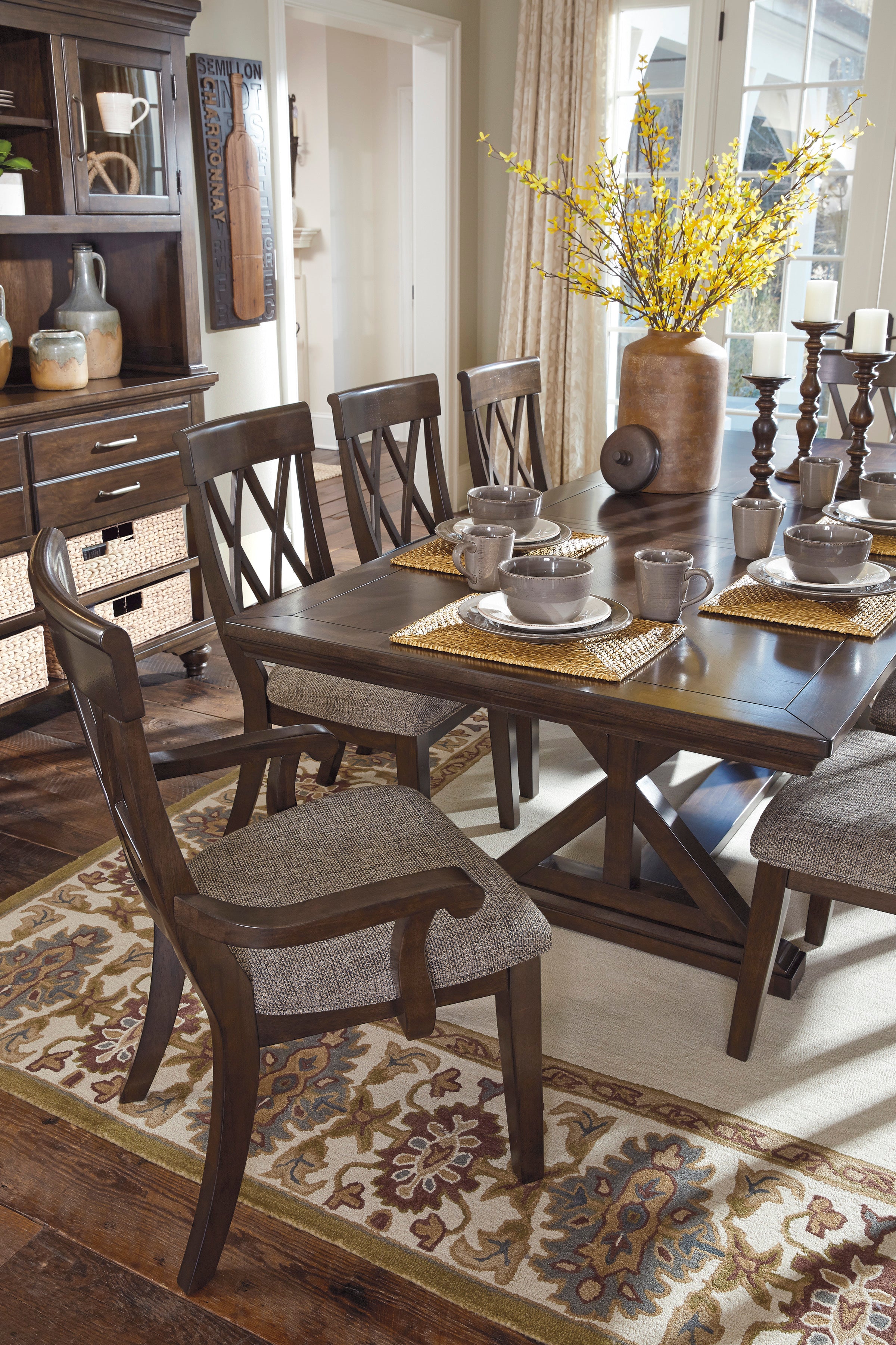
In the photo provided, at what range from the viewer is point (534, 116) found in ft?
16.9

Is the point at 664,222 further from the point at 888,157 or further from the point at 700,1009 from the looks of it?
the point at 888,157

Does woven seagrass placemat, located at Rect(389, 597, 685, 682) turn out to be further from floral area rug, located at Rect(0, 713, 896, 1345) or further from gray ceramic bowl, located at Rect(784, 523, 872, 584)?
floral area rug, located at Rect(0, 713, 896, 1345)

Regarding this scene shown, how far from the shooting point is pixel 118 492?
3.17 metres

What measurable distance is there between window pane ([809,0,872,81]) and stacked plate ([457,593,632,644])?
3.82m

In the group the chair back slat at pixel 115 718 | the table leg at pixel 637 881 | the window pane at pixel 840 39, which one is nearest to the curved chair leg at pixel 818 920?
the table leg at pixel 637 881

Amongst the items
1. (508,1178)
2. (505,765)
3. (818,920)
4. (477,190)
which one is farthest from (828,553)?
(477,190)

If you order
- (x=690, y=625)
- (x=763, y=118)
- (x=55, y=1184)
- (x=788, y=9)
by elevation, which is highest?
(x=788, y=9)

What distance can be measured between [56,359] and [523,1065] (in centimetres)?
234

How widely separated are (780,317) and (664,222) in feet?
9.37

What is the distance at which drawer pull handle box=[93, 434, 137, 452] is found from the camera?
10.1 feet

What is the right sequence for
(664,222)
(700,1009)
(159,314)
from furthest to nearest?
(159,314) → (664,222) → (700,1009)

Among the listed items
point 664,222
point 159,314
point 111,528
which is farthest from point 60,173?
point 664,222

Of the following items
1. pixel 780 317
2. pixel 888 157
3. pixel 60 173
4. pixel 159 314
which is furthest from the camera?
pixel 780 317

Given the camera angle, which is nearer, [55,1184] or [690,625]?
[55,1184]
